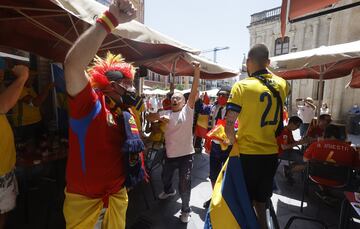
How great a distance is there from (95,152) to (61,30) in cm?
289

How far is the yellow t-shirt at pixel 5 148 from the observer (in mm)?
2207

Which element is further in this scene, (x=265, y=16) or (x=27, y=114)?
(x=265, y=16)

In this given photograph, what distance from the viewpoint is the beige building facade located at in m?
14.0

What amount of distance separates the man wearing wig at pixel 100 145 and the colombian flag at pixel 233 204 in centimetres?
99

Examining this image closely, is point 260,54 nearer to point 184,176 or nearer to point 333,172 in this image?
point 184,176

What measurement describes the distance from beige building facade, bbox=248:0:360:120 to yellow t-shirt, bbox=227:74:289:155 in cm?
744

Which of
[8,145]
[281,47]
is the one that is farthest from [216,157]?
[281,47]

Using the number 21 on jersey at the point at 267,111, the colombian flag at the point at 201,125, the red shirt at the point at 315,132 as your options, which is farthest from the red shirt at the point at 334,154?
the colombian flag at the point at 201,125

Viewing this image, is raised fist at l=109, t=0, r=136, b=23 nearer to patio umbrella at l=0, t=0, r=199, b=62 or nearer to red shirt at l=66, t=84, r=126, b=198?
red shirt at l=66, t=84, r=126, b=198

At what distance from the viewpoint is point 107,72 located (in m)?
1.75

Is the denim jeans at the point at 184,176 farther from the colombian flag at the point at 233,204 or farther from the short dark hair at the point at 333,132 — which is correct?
the short dark hair at the point at 333,132

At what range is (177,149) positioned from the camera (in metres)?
3.24

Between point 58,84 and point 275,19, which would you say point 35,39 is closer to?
point 58,84

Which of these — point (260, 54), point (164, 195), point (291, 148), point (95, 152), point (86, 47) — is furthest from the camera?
point (291, 148)
